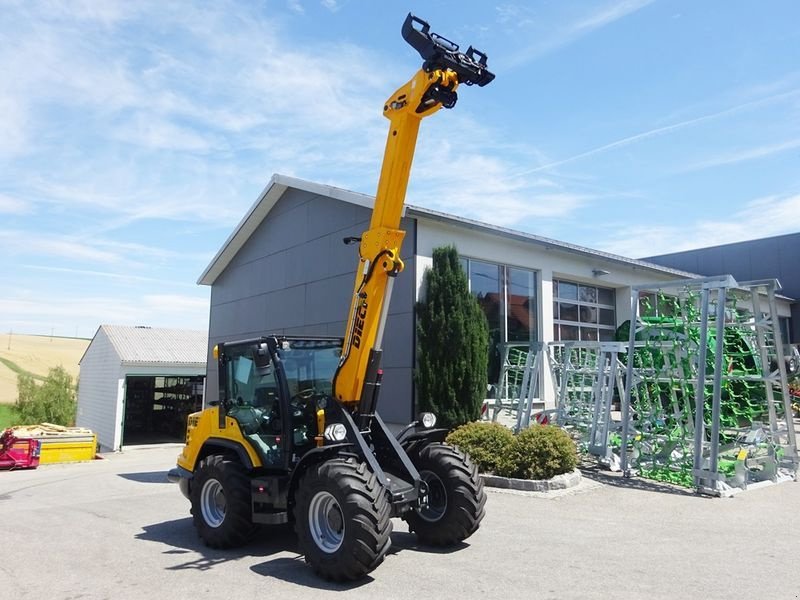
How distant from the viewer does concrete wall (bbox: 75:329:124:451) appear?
24.8 m

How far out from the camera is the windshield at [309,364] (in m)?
6.82

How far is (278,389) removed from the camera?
6602 millimetres

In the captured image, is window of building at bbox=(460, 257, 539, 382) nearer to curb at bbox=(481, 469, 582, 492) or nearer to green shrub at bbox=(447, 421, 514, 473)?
green shrub at bbox=(447, 421, 514, 473)

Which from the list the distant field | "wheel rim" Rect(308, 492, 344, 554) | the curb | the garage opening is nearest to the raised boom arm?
"wheel rim" Rect(308, 492, 344, 554)

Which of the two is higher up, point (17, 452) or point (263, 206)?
point (263, 206)

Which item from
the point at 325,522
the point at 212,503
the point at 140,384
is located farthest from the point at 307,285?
the point at 140,384

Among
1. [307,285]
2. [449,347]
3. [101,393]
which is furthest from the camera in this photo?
[101,393]

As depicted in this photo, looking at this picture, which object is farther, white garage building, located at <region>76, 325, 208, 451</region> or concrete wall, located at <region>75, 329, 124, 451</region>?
white garage building, located at <region>76, 325, 208, 451</region>

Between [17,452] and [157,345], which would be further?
[157,345]

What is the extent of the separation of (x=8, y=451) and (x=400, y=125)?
15928mm

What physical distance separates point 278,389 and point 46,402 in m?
29.3

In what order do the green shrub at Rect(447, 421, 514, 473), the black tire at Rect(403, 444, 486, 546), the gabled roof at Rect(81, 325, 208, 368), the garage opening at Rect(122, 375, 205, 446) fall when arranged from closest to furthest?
the black tire at Rect(403, 444, 486, 546), the green shrub at Rect(447, 421, 514, 473), the gabled roof at Rect(81, 325, 208, 368), the garage opening at Rect(122, 375, 205, 446)

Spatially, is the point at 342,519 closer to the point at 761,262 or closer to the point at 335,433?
the point at 335,433

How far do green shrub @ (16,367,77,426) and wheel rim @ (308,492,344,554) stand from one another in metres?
29.6
